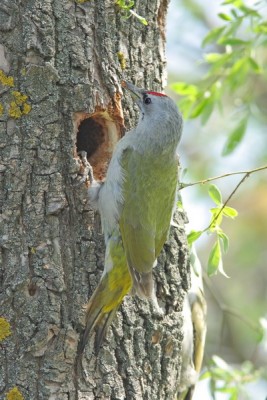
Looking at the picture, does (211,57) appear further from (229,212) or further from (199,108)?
(229,212)

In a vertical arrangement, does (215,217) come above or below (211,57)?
below

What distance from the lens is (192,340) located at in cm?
612

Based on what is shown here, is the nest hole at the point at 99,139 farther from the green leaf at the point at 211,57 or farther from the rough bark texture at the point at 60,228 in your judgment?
the green leaf at the point at 211,57

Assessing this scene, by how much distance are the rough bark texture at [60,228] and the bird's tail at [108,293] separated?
0.17 ft

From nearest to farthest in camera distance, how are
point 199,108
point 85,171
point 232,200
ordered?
point 85,171
point 199,108
point 232,200

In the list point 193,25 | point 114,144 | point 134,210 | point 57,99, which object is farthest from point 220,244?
point 193,25

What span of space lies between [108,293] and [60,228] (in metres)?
0.43

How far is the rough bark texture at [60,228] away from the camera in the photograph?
4.48m

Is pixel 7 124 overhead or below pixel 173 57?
below

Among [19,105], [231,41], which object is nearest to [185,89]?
[231,41]

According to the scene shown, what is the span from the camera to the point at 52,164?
468 centimetres

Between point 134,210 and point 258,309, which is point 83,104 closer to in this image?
point 134,210

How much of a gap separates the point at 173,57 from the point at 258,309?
3320mm

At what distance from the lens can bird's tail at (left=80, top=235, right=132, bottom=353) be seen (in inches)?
182
